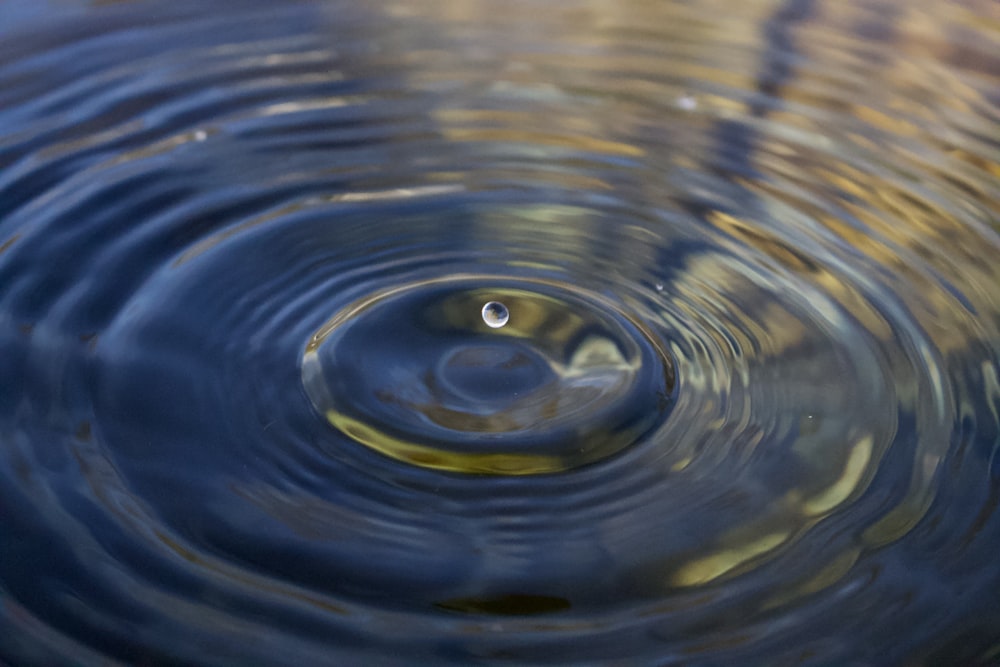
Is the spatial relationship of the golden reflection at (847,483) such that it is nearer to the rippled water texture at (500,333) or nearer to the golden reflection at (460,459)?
the rippled water texture at (500,333)

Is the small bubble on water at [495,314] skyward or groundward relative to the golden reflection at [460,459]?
skyward

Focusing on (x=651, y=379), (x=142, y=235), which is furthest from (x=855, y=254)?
(x=142, y=235)

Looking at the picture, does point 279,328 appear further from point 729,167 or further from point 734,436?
point 729,167

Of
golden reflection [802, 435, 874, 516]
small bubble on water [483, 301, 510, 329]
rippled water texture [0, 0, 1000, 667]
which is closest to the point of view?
rippled water texture [0, 0, 1000, 667]

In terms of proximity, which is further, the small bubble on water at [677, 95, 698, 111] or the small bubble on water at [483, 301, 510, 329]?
the small bubble on water at [677, 95, 698, 111]

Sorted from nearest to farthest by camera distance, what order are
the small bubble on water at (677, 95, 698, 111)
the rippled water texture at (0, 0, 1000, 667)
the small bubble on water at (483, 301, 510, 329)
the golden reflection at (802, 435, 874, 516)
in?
the rippled water texture at (0, 0, 1000, 667)
the golden reflection at (802, 435, 874, 516)
the small bubble on water at (483, 301, 510, 329)
the small bubble on water at (677, 95, 698, 111)

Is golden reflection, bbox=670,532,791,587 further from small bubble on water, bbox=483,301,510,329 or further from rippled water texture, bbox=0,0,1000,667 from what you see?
small bubble on water, bbox=483,301,510,329

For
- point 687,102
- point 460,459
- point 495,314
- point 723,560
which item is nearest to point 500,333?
point 495,314

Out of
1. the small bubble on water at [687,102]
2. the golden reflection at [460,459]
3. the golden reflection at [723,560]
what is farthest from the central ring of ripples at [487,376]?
the small bubble on water at [687,102]

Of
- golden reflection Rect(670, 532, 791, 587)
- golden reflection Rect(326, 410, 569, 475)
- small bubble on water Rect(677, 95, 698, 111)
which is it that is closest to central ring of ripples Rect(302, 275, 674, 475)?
golden reflection Rect(326, 410, 569, 475)
